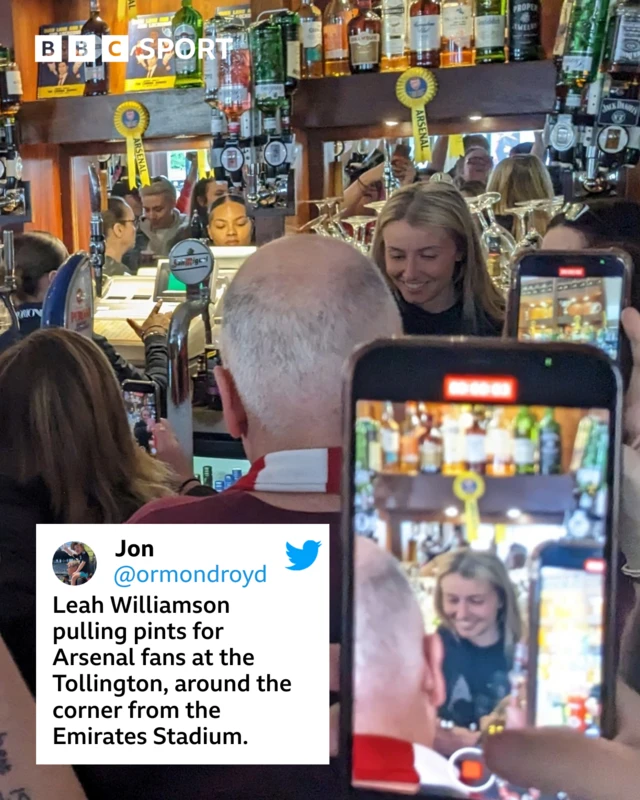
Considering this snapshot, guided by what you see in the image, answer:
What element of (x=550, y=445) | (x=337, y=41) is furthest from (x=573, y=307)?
(x=337, y=41)

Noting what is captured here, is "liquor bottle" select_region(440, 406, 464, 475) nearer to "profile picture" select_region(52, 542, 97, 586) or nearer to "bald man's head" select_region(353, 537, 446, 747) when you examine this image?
"bald man's head" select_region(353, 537, 446, 747)

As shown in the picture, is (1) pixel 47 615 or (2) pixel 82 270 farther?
(2) pixel 82 270

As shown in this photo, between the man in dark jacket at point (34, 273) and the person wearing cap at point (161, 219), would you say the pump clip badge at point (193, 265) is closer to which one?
the man in dark jacket at point (34, 273)

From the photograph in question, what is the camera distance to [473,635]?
Result: 1.81ft

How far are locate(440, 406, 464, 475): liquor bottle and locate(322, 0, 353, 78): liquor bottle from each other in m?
1.66

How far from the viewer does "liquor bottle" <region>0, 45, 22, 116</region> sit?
7.51ft

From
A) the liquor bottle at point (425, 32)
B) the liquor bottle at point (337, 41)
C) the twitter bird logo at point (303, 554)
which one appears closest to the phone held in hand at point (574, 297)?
the twitter bird logo at point (303, 554)

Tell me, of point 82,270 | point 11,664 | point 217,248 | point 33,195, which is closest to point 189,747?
point 11,664

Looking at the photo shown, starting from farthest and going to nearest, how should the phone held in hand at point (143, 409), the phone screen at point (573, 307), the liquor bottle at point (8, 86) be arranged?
the liquor bottle at point (8, 86), the phone held in hand at point (143, 409), the phone screen at point (573, 307)

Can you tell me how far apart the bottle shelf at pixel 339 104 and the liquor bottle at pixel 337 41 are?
0.18 ft

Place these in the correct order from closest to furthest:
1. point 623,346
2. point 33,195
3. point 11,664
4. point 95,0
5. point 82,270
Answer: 1. point 11,664
2. point 623,346
3. point 82,270
4. point 95,0
5. point 33,195

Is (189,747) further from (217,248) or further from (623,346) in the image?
(217,248)

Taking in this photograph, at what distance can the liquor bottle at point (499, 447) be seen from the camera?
54 centimetres

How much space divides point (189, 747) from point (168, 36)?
6.72 ft
